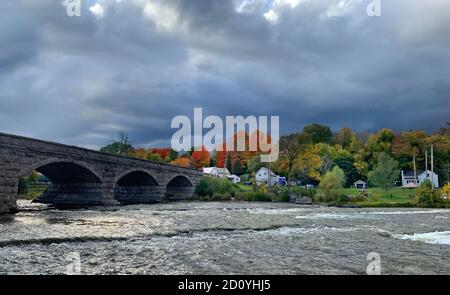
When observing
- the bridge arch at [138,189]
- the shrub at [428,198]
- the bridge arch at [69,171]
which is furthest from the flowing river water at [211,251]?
the shrub at [428,198]

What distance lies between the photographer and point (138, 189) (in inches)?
2940

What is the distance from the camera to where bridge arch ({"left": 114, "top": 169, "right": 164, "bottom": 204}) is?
68750 millimetres

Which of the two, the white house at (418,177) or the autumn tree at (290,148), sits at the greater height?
the autumn tree at (290,148)

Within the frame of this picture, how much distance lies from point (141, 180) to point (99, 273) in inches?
2377

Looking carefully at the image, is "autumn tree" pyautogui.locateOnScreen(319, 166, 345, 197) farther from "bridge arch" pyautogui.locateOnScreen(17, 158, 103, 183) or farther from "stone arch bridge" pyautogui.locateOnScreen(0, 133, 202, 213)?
"bridge arch" pyautogui.locateOnScreen(17, 158, 103, 183)

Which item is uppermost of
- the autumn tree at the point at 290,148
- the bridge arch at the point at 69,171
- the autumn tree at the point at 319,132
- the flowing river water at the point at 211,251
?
the autumn tree at the point at 319,132

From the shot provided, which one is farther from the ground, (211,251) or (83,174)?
(83,174)

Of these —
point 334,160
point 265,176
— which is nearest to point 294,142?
point 334,160

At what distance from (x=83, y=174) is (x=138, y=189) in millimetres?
23447

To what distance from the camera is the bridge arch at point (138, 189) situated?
68.8 meters

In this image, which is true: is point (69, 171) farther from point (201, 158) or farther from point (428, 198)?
point (201, 158)

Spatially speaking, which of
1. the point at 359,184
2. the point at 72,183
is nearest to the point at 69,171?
the point at 72,183

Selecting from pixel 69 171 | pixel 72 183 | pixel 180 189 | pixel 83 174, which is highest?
pixel 69 171

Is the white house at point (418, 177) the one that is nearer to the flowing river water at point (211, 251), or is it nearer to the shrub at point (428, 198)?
the shrub at point (428, 198)
